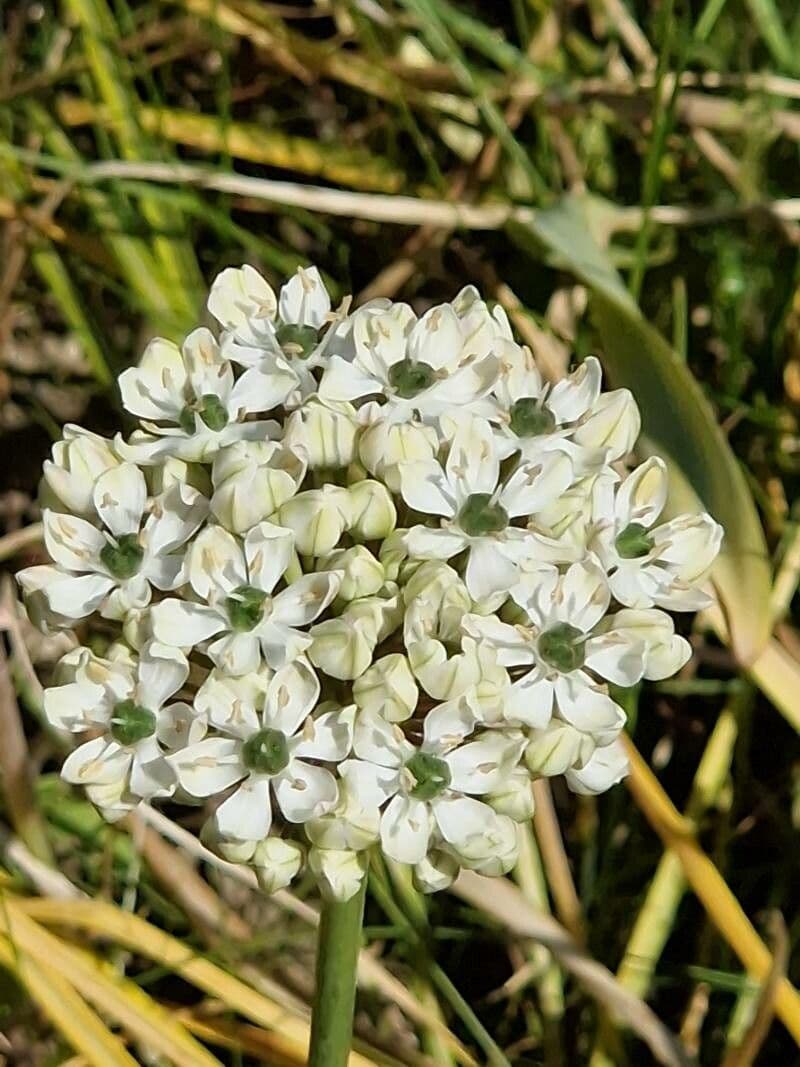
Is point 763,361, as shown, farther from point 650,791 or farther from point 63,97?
point 63,97

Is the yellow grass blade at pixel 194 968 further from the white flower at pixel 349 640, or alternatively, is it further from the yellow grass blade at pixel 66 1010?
the white flower at pixel 349 640

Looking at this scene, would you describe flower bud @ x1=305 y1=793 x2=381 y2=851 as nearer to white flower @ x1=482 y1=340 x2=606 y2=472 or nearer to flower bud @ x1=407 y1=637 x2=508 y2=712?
flower bud @ x1=407 y1=637 x2=508 y2=712

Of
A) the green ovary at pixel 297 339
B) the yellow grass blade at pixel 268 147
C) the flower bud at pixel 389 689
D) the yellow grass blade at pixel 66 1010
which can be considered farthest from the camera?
the yellow grass blade at pixel 268 147

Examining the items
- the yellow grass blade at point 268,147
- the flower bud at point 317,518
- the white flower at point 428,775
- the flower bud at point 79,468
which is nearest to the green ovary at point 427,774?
the white flower at point 428,775

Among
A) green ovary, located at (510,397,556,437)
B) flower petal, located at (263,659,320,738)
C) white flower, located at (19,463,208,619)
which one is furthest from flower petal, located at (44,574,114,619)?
green ovary, located at (510,397,556,437)

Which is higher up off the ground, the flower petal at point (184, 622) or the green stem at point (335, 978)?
the flower petal at point (184, 622)

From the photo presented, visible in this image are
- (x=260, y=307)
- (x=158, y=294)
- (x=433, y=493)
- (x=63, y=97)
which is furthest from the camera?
(x=63, y=97)

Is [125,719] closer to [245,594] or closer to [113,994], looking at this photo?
[245,594]

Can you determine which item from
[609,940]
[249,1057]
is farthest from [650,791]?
[249,1057]
